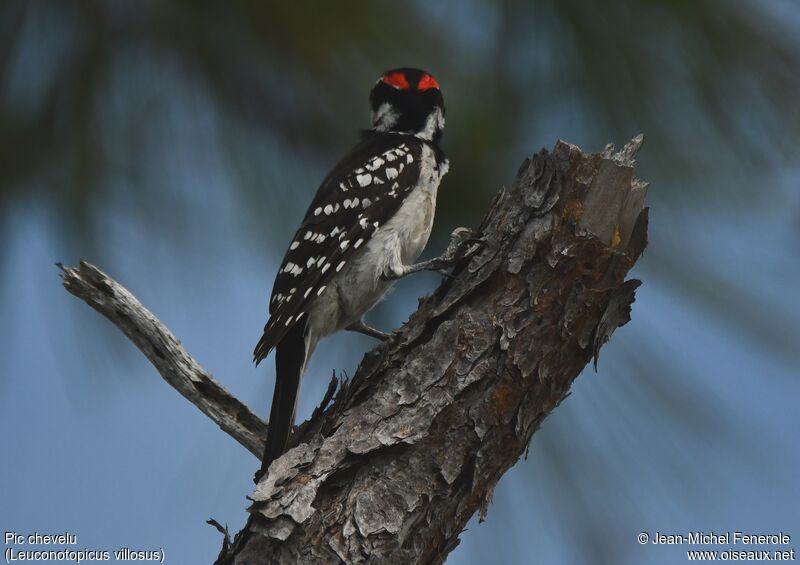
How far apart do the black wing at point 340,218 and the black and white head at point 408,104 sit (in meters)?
0.09

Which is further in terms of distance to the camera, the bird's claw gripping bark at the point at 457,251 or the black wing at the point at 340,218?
the black wing at the point at 340,218

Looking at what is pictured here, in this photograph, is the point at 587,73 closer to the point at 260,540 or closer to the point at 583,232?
the point at 583,232

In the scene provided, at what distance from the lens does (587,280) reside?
1942mm

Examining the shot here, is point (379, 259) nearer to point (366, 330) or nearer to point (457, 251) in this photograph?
point (366, 330)

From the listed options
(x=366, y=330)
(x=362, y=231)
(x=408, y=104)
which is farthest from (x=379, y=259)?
(x=408, y=104)

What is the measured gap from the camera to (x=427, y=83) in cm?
256

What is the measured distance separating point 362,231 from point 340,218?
0.08 m

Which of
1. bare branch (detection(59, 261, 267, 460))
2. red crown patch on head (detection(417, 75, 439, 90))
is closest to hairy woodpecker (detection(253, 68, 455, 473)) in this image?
red crown patch on head (detection(417, 75, 439, 90))

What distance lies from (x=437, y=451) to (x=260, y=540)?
418 mm

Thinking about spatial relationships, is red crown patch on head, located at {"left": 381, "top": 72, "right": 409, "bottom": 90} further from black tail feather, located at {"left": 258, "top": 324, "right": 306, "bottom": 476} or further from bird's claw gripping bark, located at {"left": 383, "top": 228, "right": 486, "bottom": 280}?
black tail feather, located at {"left": 258, "top": 324, "right": 306, "bottom": 476}

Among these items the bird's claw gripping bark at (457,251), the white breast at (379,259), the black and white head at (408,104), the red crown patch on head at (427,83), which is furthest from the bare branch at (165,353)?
the red crown patch on head at (427,83)

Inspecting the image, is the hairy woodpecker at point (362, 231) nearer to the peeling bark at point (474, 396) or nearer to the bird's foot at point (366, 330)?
the bird's foot at point (366, 330)

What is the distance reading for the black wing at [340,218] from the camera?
2531 millimetres

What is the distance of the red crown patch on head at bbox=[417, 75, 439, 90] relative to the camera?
249 cm
